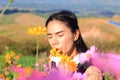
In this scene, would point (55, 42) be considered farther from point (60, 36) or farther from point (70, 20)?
point (70, 20)

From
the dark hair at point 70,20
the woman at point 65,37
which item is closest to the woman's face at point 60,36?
the woman at point 65,37

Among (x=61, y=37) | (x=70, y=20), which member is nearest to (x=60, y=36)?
(x=61, y=37)

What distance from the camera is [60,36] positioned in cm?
152

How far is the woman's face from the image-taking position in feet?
4.82

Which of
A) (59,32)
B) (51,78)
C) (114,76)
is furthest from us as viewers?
(59,32)

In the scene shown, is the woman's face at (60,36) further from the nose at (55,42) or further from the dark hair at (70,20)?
the dark hair at (70,20)

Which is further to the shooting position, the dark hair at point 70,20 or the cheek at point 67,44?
the dark hair at point 70,20

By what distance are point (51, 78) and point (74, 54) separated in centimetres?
117

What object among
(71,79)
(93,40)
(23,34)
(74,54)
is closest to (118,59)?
→ (71,79)

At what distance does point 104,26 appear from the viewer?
1052 cm

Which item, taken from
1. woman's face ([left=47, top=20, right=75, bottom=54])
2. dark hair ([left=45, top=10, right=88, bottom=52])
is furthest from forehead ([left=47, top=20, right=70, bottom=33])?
dark hair ([left=45, top=10, right=88, bottom=52])

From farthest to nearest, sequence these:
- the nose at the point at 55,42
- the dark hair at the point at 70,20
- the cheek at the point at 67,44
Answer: the dark hair at the point at 70,20
the cheek at the point at 67,44
the nose at the point at 55,42

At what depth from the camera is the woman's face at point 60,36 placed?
1.47 meters

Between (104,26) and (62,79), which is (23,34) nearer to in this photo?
(104,26)
